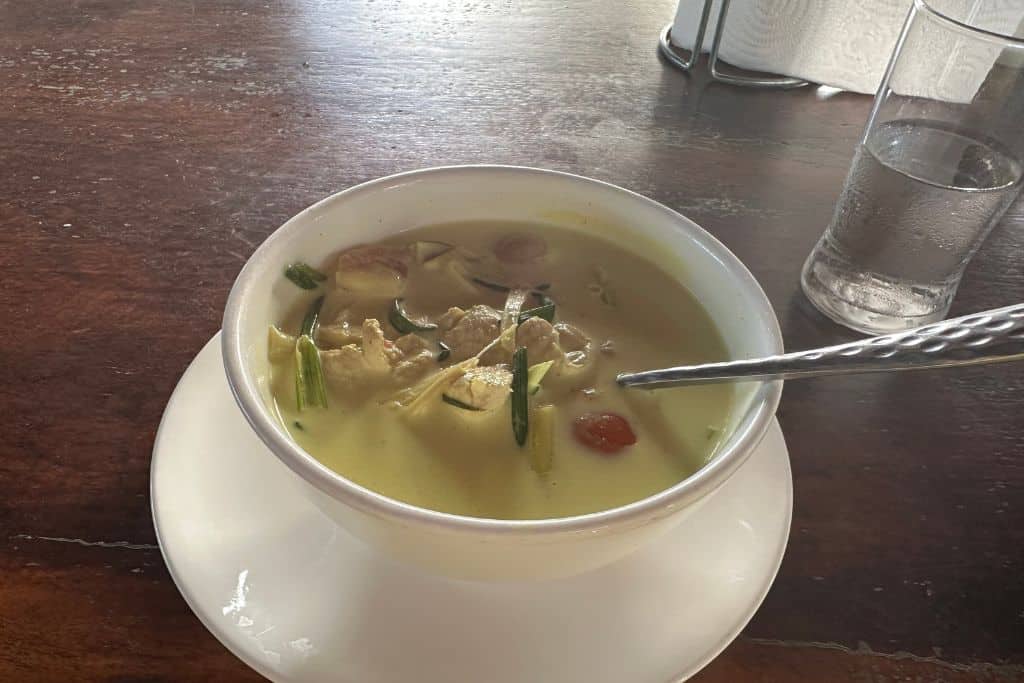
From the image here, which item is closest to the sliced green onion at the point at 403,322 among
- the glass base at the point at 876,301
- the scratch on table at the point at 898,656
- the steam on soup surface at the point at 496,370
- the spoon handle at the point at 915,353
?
the steam on soup surface at the point at 496,370

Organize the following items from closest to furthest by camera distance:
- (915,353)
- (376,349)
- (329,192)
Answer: (915,353)
(376,349)
(329,192)

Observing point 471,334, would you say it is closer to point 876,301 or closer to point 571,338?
point 571,338

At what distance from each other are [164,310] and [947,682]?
1.09 metres

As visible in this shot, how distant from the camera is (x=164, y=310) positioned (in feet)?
4.01

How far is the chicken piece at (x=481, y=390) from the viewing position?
948 millimetres

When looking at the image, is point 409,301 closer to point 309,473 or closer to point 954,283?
point 309,473

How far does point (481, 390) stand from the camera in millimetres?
945

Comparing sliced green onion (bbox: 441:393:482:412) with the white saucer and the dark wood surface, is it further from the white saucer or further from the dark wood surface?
the dark wood surface

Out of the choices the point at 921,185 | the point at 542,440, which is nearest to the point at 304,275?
Result: the point at 542,440

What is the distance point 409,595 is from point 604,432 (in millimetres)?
287

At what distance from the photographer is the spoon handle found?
749 millimetres

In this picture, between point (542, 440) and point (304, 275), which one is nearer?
point (542, 440)

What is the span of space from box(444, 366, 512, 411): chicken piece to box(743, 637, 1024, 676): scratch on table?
0.37 m

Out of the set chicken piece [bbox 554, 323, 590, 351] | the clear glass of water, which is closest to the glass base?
the clear glass of water
